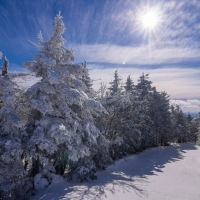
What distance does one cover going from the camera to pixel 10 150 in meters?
7.50

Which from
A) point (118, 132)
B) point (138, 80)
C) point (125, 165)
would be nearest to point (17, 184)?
point (125, 165)

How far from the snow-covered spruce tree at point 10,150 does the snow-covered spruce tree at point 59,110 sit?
0.77 metres

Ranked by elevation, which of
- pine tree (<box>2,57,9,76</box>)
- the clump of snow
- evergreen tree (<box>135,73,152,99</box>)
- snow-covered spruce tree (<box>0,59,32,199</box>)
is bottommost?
the clump of snow

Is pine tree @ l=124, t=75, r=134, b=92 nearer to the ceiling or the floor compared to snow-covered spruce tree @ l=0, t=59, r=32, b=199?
nearer to the ceiling

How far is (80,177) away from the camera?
34.7 feet

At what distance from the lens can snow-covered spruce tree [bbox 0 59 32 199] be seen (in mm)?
7520

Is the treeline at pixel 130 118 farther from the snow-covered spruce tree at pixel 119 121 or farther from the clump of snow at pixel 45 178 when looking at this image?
the clump of snow at pixel 45 178

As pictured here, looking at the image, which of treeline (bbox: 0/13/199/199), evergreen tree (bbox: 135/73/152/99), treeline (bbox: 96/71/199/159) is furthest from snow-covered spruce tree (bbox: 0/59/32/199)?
evergreen tree (bbox: 135/73/152/99)

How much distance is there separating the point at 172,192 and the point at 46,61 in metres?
9.45

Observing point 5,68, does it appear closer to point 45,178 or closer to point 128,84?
point 45,178

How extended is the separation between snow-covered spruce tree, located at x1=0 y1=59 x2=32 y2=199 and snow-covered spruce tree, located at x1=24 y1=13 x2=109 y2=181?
77cm

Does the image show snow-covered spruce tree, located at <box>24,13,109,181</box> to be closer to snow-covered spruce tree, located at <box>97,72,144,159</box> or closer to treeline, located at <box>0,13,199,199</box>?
treeline, located at <box>0,13,199,199</box>

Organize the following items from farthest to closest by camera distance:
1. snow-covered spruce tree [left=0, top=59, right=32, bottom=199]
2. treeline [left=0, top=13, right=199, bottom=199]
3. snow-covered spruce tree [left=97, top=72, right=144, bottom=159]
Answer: snow-covered spruce tree [left=97, top=72, right=144, bottom=159]
treeline [left=0, top=13, right=199, bottom=199]
snow-covered spruce tree [left=0, top=59, right=32, bottom=199]

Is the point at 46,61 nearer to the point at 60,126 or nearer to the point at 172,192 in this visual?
the point at 60,126
